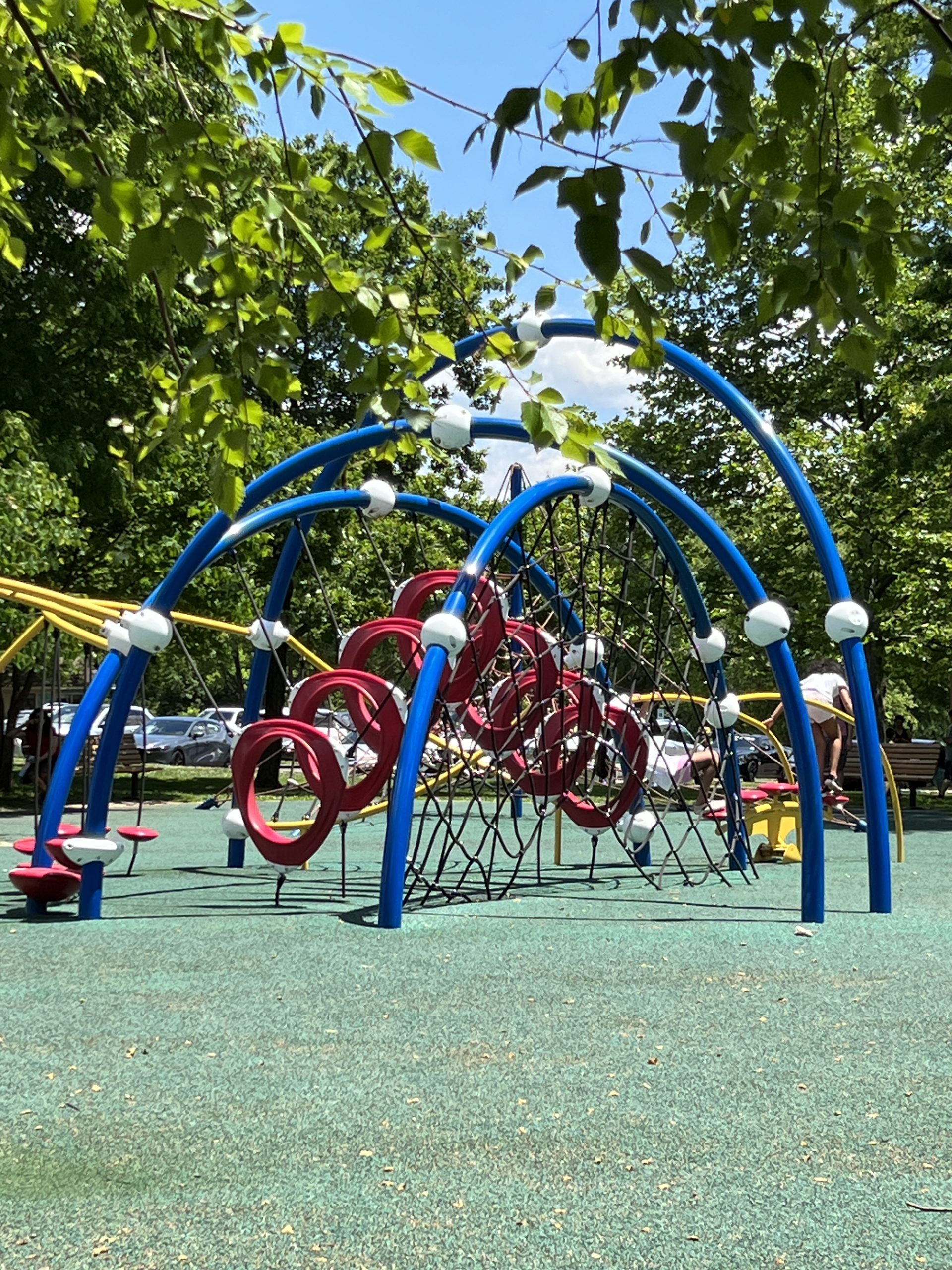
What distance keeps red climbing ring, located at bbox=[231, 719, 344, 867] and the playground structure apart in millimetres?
12

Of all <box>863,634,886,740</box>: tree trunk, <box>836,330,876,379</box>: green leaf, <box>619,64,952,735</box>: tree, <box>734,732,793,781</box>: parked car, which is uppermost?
<box>619,64,952,735</box>: tree

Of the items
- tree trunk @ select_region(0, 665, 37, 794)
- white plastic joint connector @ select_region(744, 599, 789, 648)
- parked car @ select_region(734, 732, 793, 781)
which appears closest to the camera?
white plastic joint connector @ select_region(744, 599, 789, 648)

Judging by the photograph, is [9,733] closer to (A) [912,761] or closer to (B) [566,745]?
(A) [912,761]

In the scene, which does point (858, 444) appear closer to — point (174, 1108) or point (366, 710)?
point (366, 710)

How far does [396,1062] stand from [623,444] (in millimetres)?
22779

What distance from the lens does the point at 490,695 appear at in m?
9.67

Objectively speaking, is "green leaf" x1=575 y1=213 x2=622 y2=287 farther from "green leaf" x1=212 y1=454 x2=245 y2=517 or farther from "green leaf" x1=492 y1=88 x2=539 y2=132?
"green leaf" x1=212 y1=454 x2=245 y2=517

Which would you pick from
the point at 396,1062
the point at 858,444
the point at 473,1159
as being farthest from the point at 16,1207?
the point at 858,444

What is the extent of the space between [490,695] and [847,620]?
9.07 feet

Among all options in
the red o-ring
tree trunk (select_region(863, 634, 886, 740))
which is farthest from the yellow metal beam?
tree trunk (select_region(863, 634, 886, 740))

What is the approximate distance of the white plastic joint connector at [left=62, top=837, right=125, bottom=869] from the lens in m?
7.05

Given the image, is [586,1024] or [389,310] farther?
[586,1024]

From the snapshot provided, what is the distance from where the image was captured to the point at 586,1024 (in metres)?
4.98

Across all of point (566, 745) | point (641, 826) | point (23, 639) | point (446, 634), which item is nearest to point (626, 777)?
point (641, 826)
